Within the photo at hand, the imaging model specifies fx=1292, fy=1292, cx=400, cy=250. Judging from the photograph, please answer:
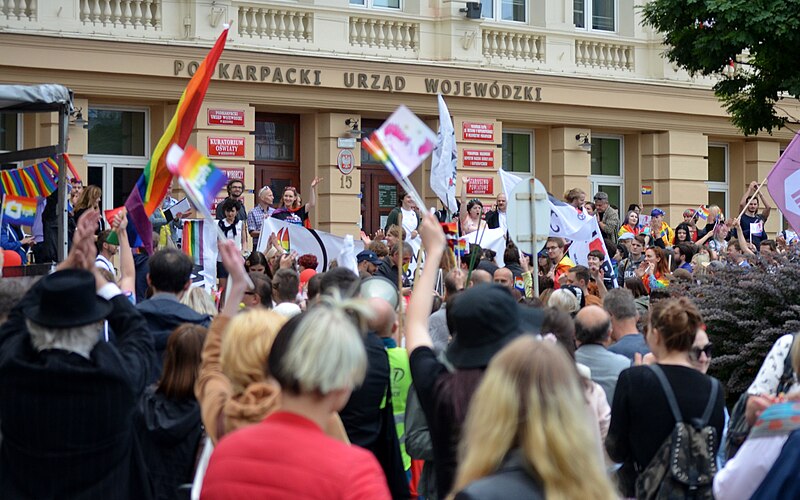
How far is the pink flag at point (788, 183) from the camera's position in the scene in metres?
12.5

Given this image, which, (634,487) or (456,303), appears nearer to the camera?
(456,303)

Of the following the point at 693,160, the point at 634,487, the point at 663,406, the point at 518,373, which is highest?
the point at 693,160

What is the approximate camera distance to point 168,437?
5.43m

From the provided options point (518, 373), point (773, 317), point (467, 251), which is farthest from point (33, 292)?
point (467, 251)

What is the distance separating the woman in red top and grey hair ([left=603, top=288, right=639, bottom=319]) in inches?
162

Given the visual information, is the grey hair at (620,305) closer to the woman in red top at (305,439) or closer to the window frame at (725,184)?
the woman in red top at (305,439)

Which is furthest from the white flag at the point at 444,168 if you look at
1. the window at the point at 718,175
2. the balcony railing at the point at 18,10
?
the window at the point at 718,175

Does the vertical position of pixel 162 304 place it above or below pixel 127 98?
below

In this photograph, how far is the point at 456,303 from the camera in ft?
15.3

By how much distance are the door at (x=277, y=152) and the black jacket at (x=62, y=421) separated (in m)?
16.9

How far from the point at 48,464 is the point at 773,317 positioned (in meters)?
7.21

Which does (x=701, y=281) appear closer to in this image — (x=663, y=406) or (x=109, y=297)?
(x=663, y=406)

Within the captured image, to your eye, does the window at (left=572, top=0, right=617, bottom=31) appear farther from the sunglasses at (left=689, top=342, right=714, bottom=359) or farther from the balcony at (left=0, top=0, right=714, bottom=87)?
the sunglasses at (left=689, top=342, right=714, bottom=359)

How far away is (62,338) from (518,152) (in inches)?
810
